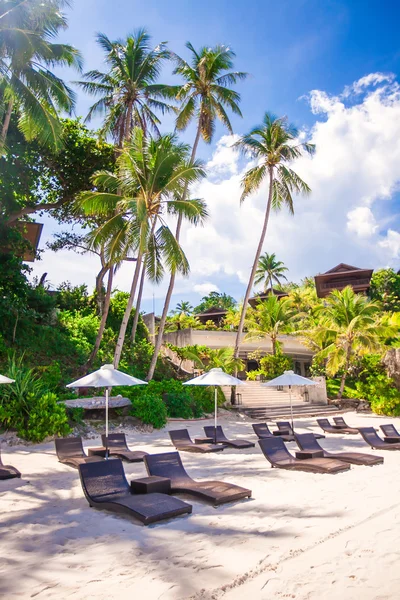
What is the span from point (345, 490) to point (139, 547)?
3854 millimetres

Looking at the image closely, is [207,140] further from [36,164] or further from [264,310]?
[264,310]

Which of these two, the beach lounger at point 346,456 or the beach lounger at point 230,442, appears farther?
the beach lounger at point 230,442

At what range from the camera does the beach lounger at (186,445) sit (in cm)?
1083

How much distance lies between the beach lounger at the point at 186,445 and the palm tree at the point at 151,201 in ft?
17.3

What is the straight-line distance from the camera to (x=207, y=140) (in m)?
21.2

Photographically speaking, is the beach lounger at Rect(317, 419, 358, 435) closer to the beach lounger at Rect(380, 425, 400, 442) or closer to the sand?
the beach lounger at Rect(380, 425, 400, 442)

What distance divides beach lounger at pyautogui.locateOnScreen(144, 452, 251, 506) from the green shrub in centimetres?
729

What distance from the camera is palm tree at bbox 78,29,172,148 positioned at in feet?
66.2

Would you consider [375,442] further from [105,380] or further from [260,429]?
[105,380]

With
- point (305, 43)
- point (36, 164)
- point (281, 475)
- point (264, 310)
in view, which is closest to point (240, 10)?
point (305, 43)

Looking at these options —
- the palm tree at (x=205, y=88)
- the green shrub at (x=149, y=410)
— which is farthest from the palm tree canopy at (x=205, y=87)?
the green shrub at (x=149, y=410)

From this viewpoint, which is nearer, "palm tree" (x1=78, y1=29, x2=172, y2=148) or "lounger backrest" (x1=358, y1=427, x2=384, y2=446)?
"lounger backrest" (x1=358, y1=427, x2=384, y2=446)

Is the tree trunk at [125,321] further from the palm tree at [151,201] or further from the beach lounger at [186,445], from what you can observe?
the beach lounger at [186,445]

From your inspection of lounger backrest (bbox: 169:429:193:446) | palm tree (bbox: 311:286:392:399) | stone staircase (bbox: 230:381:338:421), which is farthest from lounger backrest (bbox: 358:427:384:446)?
palm tree (bbox: 311:286:392:399)
